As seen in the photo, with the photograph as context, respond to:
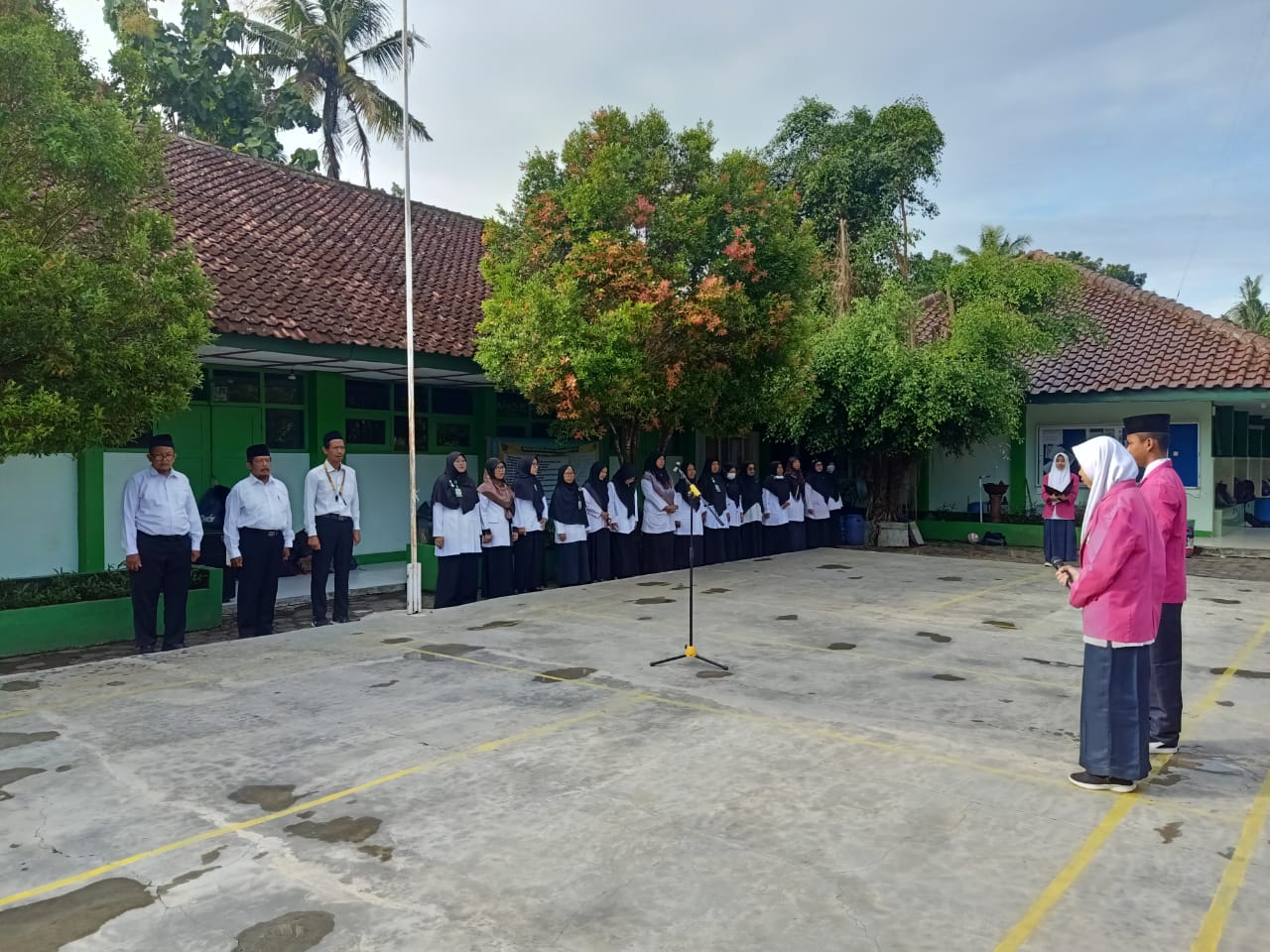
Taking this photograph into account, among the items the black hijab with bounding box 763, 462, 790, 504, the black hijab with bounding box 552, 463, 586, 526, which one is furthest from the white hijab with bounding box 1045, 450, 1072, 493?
the black hijab with bounding box 552, 463, 586, 526

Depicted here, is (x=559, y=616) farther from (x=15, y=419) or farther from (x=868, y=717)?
(x=15, y=419)

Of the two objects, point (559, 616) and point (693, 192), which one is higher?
point (693, 192)

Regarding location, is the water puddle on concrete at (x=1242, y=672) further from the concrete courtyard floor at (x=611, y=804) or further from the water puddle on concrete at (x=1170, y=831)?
the water puddle on concrete at (x=1170, y=831)

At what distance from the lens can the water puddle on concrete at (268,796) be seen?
168 inches

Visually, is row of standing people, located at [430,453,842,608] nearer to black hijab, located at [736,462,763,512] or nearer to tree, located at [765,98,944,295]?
black hijab, located at [736,462,763,512]

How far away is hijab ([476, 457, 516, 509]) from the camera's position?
1054cm

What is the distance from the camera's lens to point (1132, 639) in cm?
436

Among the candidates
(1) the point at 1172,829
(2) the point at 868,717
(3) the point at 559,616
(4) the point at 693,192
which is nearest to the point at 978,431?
(4) the point at 693,192

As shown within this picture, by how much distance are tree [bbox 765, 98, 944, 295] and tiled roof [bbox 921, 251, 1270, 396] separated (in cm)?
338

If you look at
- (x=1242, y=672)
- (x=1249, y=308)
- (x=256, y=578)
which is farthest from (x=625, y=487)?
(x=1249, y=308)

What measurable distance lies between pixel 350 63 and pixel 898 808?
2816 centimetres

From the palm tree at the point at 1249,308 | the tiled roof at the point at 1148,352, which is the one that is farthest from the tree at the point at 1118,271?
the tiled roof at the point at 1148,352

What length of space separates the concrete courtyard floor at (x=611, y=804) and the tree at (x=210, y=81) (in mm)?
21503

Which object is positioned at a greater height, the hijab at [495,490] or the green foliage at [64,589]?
the hijab at [495,490]
